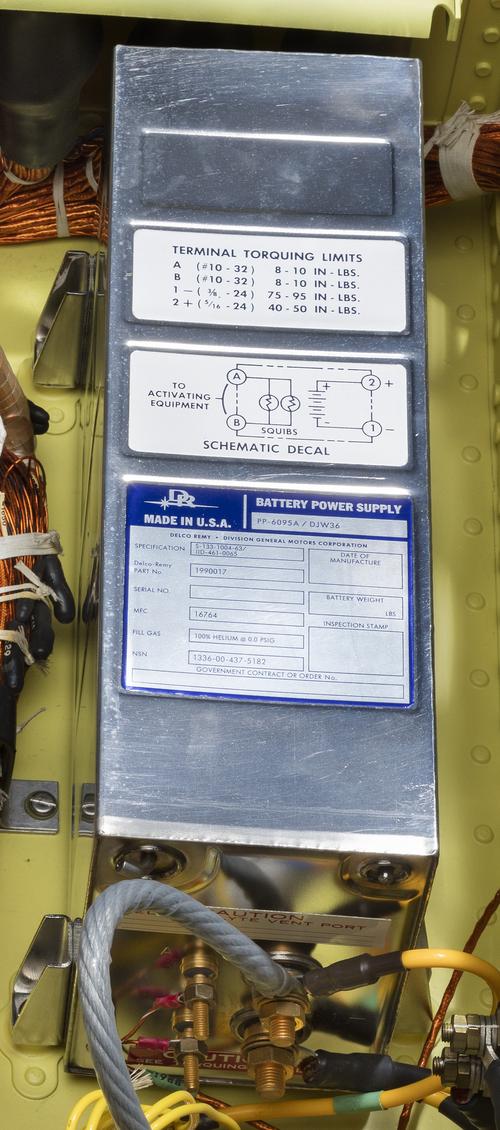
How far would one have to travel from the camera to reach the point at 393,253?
1.43m

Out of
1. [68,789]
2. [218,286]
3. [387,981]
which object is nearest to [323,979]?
[387,981]

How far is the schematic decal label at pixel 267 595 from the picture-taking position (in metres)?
1.28

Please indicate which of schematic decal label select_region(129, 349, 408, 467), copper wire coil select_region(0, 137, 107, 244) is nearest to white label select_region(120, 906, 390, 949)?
schematic decal label select_region(129, 349, 408, 467)

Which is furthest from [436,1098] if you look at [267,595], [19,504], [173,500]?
[19,504]

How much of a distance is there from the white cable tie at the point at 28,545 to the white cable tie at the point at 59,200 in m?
0.45

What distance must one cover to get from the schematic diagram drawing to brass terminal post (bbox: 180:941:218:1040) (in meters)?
0.48

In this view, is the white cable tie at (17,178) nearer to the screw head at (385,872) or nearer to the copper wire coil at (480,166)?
the copper wire coil at (480,166)

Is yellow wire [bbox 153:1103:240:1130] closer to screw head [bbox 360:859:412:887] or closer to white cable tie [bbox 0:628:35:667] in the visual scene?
screw head [bbox 360:859:412:887]

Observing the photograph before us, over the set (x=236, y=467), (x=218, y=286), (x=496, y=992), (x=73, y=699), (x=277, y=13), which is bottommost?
(x=496, y=992)

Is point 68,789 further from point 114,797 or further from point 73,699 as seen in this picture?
point 114,797

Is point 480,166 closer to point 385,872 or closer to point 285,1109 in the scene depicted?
point 385,872

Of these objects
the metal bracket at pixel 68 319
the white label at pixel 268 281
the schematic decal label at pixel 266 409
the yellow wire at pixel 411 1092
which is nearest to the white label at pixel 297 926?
the yellow wire at pixel 411 1092

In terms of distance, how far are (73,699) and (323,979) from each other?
50cm

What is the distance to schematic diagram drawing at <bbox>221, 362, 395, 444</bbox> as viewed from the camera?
4.44 ft
